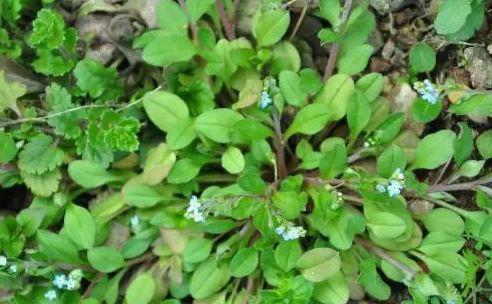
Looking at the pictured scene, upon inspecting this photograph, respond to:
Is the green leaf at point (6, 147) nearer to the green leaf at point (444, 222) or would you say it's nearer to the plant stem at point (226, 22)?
the plant stem at point (226, 22)

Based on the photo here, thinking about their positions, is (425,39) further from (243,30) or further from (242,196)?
(242,196)

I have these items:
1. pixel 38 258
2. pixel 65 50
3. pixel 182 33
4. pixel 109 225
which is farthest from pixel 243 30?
pixel 38 258

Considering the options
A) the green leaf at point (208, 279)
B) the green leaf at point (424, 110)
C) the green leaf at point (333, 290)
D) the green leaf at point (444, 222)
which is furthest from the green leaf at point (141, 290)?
the green leaf at point (424, 110)

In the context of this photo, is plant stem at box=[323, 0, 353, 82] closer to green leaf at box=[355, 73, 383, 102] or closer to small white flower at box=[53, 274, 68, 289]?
green leaf at box=[355, 73, 383, 102]

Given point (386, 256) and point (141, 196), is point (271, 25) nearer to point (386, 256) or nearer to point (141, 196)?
point (141, 196)

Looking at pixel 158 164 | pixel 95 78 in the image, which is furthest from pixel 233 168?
pixel 95 78

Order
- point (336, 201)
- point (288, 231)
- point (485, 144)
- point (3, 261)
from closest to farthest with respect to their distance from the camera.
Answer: point (288, 231)
point (336, 201)
point (3, 261)
point (485, 144)
